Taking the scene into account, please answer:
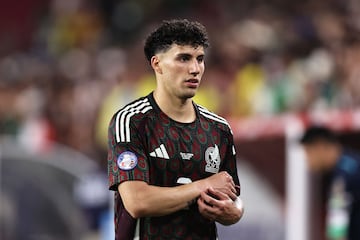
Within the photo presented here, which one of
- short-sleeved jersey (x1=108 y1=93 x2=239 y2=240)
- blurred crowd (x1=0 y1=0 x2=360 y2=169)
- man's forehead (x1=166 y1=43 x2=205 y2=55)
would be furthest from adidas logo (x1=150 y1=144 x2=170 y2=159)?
blurred crowd (x1=0 y1=0 x2=360 y2=169)

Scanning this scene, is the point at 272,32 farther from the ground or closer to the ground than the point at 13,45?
closer to the ground

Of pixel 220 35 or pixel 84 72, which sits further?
pixel 84 72

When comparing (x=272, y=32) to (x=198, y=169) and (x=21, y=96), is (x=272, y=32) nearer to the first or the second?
(x=21, y=96)

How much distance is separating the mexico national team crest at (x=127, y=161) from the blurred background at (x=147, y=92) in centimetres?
430

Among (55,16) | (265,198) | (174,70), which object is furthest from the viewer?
(55,16)

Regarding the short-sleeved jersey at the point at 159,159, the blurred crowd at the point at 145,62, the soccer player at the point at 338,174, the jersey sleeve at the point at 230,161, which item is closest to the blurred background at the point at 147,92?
the blurred crowd at the point at 145,62

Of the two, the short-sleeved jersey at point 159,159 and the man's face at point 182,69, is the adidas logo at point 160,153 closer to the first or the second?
the short-sleeved jersey at point 159,159

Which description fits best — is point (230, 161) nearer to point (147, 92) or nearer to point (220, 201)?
point (220, 201)

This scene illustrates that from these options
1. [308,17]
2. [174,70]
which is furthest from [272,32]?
[174,70]

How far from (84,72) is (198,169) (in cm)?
1012

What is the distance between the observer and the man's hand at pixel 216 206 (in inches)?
171

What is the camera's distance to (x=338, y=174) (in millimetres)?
7449

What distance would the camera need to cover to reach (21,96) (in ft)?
48.8

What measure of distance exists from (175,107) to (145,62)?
7.82 meters
